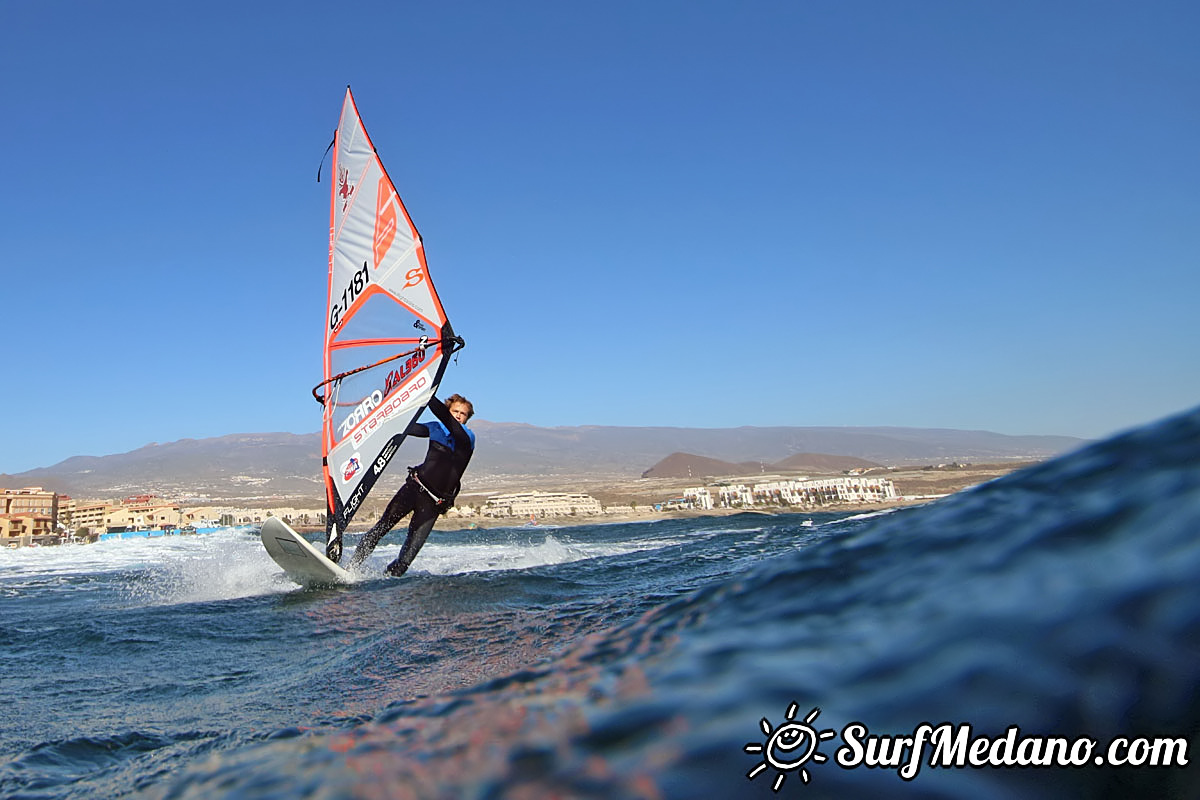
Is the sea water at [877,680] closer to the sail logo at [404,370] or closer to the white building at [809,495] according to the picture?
the sail logo at [404,370]

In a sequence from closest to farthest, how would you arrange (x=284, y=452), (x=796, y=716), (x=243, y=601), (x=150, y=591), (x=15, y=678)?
(x=796, y=716), (x=15, y=678), (x=243, y=601), (x=150, y=591), (x=284, y=452)

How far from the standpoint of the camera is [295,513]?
161 feet

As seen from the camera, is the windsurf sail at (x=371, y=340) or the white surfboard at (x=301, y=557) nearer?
the white surfboard at (x=301, y=557)

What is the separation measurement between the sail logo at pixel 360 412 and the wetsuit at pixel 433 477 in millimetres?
805

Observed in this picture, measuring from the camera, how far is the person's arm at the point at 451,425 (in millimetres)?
8141

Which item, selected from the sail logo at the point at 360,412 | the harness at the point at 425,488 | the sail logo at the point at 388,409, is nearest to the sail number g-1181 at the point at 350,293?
the sail logo at the point at 360,412

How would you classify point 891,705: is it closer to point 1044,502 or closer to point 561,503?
point 1044,502

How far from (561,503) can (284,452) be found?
155 metres

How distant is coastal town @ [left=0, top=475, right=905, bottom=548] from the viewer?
31881mm

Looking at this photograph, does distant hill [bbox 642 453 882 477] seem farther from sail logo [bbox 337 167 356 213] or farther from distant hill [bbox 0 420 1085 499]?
sail logo [bbox 337 167 356 213]

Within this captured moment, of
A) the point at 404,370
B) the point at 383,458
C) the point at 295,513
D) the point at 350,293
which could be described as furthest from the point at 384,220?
the point at 295,513

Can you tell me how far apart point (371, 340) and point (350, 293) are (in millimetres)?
1068

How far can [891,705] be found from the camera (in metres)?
0.63

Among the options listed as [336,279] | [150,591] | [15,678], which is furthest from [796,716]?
[336,279]
